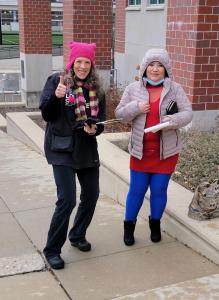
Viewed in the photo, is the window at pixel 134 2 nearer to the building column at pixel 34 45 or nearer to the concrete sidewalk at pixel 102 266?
the building column at pixel 34 45

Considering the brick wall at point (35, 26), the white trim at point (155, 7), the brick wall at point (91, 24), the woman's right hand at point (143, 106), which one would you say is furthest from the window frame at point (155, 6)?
the woman's right hand at point (143, 106)

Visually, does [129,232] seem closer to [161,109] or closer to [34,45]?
[161,109]

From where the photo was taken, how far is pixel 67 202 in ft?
11.4

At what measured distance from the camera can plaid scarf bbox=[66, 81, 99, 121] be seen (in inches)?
132

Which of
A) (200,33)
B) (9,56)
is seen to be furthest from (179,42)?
(9,56)

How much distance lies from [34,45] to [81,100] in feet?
30.3

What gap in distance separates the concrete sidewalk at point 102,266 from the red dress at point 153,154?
2.36ft

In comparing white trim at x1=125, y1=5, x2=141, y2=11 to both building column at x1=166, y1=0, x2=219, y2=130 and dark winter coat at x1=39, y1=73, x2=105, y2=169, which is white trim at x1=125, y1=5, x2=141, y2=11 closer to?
building column at x1=166, y1=0, x2=219, y2=130

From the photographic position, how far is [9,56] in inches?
1372

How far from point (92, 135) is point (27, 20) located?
364 inches

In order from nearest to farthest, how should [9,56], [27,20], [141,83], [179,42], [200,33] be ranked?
[141,83], [200,33], [179,42], [27,20], [9,56]

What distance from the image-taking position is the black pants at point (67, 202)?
11.4 feet

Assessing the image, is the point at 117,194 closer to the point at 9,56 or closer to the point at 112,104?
the point at 112,104

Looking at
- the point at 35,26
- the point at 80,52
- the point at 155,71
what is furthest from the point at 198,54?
the point at 35,26
